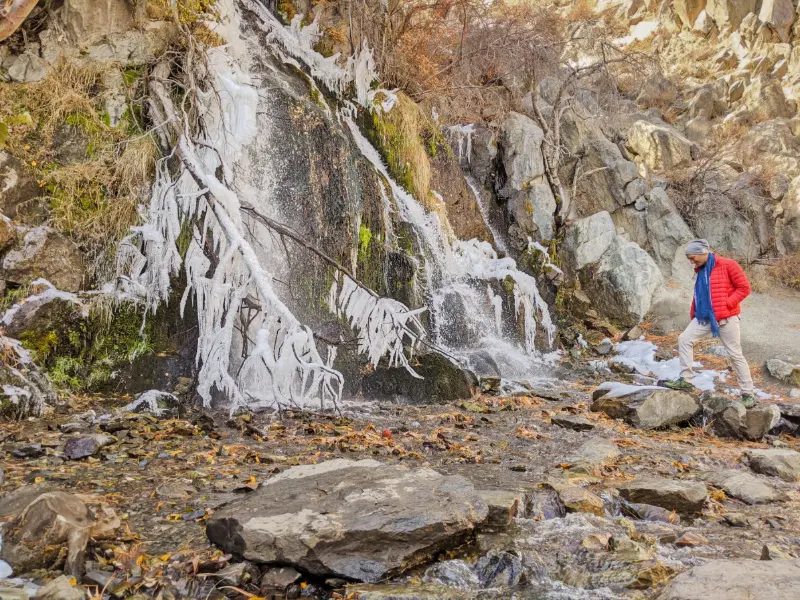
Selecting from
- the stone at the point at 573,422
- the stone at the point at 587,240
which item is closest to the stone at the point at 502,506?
the stone at the point at 573,422

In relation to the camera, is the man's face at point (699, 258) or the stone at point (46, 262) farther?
the man's face at point (699, 258)

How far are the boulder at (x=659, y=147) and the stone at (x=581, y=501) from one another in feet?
52.9

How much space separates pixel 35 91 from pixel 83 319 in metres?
2.67

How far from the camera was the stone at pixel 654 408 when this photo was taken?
6180 millimetres

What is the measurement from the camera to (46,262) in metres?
5.60

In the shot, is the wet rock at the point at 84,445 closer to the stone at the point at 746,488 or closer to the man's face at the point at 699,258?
the stone at the point at 746,488

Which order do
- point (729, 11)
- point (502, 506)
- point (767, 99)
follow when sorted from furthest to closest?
point (729, 11)
point (767, 99)
point (502, 506)

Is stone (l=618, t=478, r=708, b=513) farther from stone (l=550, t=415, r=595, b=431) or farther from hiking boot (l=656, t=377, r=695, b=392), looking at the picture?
hiking boot (l=656, t=377, r=695, b=392)

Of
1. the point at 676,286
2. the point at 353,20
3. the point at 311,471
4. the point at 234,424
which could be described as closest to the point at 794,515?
the point at 311,471

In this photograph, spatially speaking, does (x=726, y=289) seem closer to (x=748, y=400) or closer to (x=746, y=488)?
(x=748, y=400)

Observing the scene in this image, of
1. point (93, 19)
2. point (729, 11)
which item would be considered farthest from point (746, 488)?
point (729, 11)

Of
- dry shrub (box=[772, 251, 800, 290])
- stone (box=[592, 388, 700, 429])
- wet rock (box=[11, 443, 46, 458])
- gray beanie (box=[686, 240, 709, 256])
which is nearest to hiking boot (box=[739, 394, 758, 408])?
stone (box=[592, 388, 700, 429])

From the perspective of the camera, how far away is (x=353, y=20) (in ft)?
30.7

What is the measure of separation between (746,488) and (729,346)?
3440 mm
